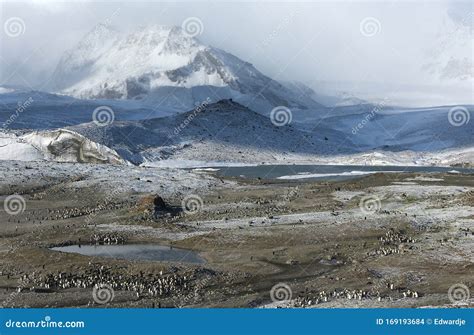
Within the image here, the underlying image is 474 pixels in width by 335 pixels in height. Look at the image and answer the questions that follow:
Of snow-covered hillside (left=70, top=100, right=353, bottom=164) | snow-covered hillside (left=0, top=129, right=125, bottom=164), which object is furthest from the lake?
snow-covered hillside (left=0, top=129, right=125, bottom=164)

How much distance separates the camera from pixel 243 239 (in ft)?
A: 154

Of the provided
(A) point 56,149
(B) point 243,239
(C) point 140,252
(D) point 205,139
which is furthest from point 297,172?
(C) point 140,252

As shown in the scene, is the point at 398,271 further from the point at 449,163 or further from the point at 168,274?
the point at 449,163

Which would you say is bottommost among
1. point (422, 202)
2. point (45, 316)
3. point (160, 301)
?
point (45, 316)

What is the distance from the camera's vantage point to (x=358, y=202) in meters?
66.8

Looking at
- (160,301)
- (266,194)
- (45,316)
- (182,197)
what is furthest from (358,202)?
(45,316)

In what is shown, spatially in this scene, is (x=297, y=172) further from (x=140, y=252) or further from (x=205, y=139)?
(x=140, y=252)

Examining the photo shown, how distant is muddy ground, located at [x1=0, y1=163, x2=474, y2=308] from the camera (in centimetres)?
3203

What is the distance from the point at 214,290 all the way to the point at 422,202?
37.5 meters

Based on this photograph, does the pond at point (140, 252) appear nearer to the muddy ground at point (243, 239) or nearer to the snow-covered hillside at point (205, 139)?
the muddy ground at point (243, 239)

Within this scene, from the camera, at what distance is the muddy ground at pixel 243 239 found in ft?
105

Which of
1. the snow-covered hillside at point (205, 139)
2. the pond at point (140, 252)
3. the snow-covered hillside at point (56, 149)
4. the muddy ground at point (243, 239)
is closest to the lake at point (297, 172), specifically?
the snow-covered hillside at point (205, 139)

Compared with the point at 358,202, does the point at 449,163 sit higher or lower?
higher

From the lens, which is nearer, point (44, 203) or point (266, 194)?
point (44, 203)
